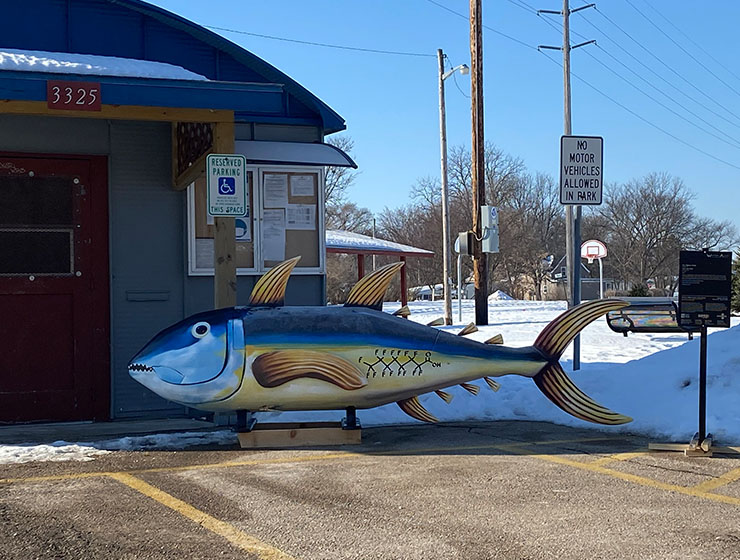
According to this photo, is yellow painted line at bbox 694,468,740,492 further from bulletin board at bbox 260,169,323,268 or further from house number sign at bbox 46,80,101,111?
house number sign at bbox 46,80,101,111

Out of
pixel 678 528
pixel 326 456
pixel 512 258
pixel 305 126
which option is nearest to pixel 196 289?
pixel 305 126

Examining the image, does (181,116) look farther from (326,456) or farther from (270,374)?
(326,456)

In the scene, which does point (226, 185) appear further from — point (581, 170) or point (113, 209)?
point (581, 170)

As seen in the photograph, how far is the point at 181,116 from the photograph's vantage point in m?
7.81

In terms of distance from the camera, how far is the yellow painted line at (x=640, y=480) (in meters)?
5.57

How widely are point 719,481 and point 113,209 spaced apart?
6.14 meters

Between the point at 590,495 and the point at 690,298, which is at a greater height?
the point at 690,298

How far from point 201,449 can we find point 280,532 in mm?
2642

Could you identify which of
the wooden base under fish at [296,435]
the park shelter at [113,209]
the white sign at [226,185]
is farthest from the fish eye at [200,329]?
the park shelter at [113,209]

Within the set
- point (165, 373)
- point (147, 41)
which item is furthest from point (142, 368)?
point (147, 41)

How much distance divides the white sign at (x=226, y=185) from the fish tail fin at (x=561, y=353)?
9.20 ft

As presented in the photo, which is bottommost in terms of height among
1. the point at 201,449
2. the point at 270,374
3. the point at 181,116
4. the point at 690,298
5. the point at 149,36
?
the point at 201,449

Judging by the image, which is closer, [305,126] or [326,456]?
[326,456]

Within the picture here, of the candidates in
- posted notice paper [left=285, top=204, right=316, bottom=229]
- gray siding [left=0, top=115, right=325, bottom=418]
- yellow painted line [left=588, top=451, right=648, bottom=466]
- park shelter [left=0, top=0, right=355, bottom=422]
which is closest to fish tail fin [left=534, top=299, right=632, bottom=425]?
yellow painted line [left=588, top=451, right=648, bottom=466]
